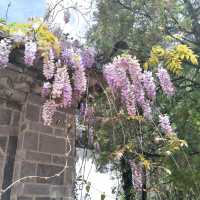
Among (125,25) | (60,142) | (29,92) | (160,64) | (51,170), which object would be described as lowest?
(51,170)

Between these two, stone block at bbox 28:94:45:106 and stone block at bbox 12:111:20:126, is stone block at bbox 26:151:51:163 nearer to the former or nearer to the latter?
stone block at bbox 12:111:20:126

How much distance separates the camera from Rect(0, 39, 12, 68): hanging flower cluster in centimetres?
270

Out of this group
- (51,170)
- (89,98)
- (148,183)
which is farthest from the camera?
(148,183)

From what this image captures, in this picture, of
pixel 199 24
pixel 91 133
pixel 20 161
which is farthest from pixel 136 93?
pixel 199 24

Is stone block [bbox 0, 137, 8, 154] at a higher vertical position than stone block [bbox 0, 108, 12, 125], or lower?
lower

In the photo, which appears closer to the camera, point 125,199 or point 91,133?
point 91,133

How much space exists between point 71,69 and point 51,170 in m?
0.85

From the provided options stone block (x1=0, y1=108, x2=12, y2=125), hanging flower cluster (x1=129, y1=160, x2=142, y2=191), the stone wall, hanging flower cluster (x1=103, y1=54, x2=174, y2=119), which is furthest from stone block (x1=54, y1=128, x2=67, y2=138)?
hanging flower cluster (x1=129, y1=160, x2=142, y2=191)

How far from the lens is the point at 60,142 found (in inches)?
131

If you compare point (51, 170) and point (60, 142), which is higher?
point (60, 142)

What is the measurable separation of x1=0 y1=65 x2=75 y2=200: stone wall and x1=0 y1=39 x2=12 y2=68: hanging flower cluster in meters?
0.20

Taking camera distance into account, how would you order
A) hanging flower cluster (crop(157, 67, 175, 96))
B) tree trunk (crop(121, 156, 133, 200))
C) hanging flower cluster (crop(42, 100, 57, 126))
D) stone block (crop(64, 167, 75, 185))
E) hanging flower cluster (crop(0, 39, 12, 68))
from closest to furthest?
1. hanging flower cluster (crop(0, 39, 12, 68))
2. hanging flower cluster (crop(42, 100, 57, 126))
3. stone block (crop(64, 167, 75, 185))
4. hanging flower cluster (crop(157, 67, 175, 96))
5. tree trunk (crop(121, 156, 133, 200))

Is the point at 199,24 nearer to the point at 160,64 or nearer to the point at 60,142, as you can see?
the point at 160,64

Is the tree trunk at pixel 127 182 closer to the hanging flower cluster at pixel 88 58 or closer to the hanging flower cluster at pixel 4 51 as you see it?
the hanging flower cluster at pixel 88 58
